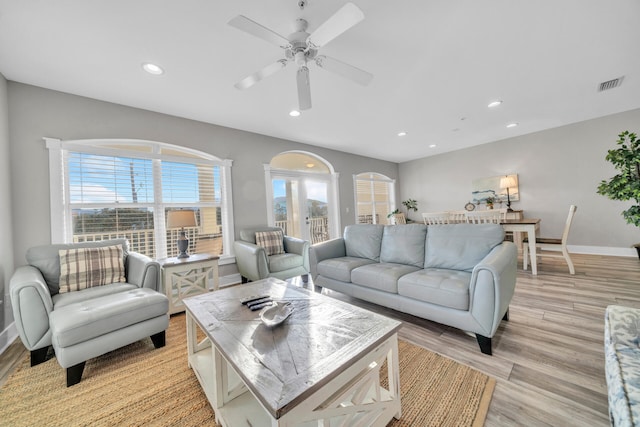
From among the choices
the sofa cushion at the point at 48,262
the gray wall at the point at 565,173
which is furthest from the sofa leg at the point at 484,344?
the gray wall at the point at 565,173

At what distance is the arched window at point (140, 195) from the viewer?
263 cm

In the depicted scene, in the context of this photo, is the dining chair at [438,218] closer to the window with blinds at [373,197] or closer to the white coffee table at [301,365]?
the window with blinds at [373,197]

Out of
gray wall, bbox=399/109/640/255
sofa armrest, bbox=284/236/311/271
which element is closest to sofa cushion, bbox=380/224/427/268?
sofa armrest, bbox=284/236/311/271

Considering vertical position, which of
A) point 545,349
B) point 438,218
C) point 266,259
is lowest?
point 545,349

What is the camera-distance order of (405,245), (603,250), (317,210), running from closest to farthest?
(405,245) < (603,250) < (317,210)

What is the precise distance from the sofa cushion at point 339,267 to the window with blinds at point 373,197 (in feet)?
10.4

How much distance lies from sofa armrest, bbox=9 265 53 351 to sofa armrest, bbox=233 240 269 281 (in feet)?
5.64

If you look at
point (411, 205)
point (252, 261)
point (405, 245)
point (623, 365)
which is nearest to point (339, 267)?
point (405, 245)

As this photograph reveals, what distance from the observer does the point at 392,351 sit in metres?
1.21

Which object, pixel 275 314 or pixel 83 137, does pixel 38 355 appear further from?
pixel 83 137

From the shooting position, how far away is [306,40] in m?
1.79

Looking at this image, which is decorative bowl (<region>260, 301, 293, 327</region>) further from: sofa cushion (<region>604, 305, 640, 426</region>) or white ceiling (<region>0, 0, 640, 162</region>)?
white ceiling (<region>0, 0, 640, 162</region>)

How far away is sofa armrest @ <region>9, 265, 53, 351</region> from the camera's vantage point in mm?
1610

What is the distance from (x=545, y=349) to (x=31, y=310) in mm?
3673
